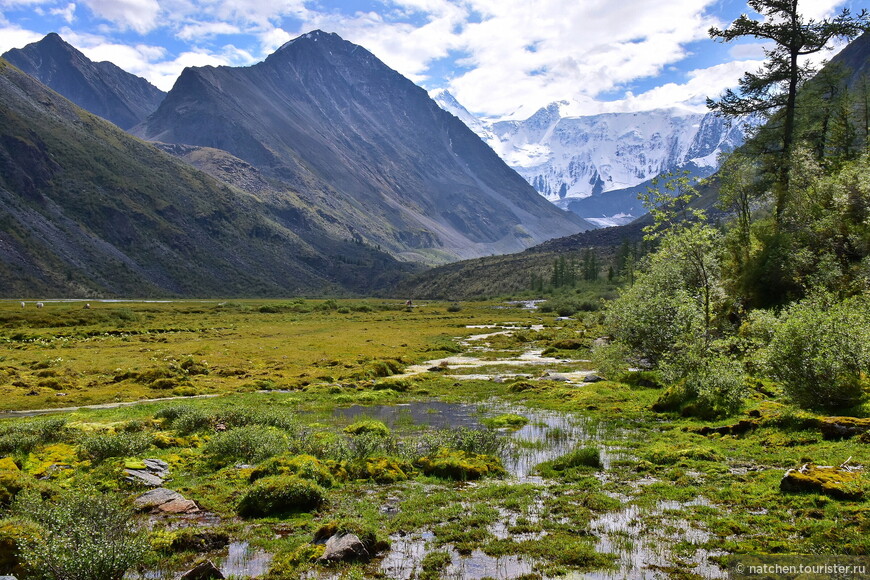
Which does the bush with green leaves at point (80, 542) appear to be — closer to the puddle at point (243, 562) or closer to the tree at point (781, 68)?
the puddle at point (243, 562)

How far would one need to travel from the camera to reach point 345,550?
11508mm

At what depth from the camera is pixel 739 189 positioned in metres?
43.8

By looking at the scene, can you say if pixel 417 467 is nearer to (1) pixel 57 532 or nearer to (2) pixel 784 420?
(1) pixel 57 532

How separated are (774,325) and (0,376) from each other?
49.2m

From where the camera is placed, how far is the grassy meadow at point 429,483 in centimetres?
1109

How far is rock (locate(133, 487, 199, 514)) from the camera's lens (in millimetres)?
14195

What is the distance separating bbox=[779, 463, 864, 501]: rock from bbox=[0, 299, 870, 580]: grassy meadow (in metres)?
0.09

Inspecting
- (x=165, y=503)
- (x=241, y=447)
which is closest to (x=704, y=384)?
(x=241, y=447)

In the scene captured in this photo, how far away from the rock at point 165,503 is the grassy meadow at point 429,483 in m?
0.35

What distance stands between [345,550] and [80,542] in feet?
17.1

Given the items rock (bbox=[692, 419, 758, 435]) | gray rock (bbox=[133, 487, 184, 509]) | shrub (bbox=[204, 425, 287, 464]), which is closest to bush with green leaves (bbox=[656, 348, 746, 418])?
rock (bbox=[692, 419, 758, 435])

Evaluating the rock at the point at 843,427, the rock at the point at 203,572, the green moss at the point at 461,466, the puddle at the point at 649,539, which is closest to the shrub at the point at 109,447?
the rock at the point at 203,572

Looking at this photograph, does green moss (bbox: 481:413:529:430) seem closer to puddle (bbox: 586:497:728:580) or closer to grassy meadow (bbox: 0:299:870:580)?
grassy meadow (bbox: 0:299:870:580)

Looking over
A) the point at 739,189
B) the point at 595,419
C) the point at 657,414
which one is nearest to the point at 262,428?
the point at 595,419
